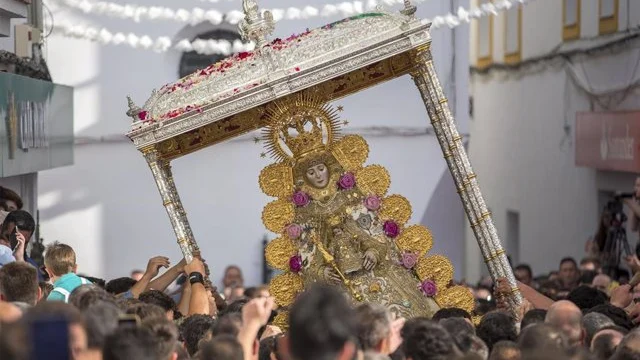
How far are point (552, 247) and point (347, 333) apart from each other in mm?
22430

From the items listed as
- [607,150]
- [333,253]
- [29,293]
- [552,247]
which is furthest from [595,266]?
[29,293]

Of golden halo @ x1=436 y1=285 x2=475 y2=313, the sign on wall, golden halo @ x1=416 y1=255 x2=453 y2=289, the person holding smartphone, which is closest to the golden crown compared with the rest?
golden halo @ x1=416 y1=255 x2=453 y2=289

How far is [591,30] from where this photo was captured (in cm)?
2541

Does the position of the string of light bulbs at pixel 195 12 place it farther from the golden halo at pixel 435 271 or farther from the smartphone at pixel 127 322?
the smartphone at pixel 127 322

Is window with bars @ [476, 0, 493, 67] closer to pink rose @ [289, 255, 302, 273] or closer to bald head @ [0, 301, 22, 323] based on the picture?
pink rose @ [289, 255, 302, 273]

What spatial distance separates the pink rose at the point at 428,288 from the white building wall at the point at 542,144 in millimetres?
8145

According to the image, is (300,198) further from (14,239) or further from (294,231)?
(14,239)

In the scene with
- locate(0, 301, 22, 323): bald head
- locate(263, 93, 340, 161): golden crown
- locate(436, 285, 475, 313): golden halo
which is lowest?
locate(436, 285, 475, 313): golden halo

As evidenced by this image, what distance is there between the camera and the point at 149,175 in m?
24.8

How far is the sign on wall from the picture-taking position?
22.3 m

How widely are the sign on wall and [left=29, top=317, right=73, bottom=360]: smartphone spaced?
53.9 ft

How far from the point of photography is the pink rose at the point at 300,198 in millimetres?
14547

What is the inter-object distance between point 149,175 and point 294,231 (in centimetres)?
1042

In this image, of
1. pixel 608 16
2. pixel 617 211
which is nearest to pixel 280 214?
pixel 617 211
